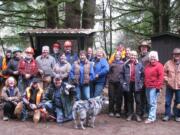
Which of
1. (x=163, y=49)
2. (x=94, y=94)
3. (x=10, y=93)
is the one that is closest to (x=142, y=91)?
(x=94, y=94)

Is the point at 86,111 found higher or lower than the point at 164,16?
lower

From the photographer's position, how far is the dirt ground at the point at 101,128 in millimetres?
8578

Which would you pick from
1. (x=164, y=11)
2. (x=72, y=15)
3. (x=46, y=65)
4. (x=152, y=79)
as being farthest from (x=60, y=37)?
(x=164, y=11)

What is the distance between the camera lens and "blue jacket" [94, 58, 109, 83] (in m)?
Result: 9.99

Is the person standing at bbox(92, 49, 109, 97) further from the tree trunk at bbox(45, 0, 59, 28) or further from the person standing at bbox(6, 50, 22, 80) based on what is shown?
the tree trunk at bbox(45, 0, 59, 28)

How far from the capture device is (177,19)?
17.1 meters

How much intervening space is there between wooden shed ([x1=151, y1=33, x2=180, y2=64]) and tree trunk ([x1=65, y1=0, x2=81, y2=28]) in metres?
3.25

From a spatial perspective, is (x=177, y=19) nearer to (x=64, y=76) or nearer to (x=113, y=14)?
(x=113, y=14)

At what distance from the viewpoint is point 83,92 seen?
10.0 m

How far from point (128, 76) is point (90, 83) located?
1.08 metres

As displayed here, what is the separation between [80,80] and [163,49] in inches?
278

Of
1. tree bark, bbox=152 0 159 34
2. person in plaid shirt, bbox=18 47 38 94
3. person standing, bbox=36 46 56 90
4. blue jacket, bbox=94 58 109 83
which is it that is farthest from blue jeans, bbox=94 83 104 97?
tree bark, bbox=152 0 159 34

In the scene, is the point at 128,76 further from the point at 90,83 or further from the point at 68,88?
the point at 68,88

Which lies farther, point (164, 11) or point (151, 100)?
point (164, 11)
